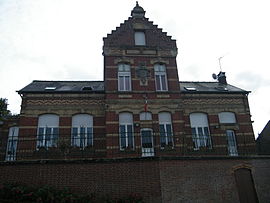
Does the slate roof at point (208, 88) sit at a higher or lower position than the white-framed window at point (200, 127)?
higher

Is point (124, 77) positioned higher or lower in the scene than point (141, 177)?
higher

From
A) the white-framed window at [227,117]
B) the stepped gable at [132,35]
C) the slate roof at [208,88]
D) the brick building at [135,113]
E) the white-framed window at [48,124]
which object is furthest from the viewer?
the slate roof at [208,88]

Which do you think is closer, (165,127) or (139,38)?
(165,127)

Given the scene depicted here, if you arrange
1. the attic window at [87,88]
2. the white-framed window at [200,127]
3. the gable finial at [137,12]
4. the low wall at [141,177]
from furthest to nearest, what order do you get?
the gable finial at [137,12]
the attic window at [87,88]
the white-framed window at [200,127]
the low wall at [141,177]

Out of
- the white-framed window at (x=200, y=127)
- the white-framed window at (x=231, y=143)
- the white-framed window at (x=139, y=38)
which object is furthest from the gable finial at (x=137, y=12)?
the white-framed window at (x=231, y=143)

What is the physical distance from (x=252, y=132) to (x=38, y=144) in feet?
48.6

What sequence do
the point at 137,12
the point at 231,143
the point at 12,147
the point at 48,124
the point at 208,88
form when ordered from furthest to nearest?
1. the point at 208,88
2. the point at 137,12
3. the point at 231,143
4. the point at 48,124
5. the point at 12,147

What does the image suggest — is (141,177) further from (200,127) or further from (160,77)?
(160,77)

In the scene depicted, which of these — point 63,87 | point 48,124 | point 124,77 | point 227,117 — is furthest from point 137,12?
point 48,124

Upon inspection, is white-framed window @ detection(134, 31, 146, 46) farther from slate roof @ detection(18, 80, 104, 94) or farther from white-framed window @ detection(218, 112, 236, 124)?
white-framed window @ detection(218, 112, 236, 124)

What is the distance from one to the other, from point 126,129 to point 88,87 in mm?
4938

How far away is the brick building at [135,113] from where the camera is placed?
1656 cm

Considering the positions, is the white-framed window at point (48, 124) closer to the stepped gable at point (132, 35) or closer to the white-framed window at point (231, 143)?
the stepped gable at point (132, 35)

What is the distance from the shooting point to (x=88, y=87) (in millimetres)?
19875
